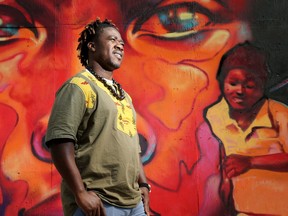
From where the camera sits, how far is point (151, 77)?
15.2ft

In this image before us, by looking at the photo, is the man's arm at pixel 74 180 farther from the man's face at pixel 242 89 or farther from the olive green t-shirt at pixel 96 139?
the man's face at pixel 242 89

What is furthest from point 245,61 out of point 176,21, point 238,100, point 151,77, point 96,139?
point 96,139

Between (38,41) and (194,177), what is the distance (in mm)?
2036

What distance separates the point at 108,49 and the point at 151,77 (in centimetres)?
201

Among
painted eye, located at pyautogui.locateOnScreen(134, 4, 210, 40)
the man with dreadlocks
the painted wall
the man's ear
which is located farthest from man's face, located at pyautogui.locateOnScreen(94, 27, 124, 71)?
painted eye, located at pyautogui.locateOnScreen(134, 4, 210, 40)

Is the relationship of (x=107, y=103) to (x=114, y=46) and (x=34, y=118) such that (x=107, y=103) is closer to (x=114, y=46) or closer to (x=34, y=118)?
(x=114, y=46)

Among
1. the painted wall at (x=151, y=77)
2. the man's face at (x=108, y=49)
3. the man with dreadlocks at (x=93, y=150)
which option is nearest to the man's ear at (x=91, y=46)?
the man's face at (x=108, y=49)

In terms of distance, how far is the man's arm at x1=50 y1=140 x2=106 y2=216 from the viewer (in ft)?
7.11

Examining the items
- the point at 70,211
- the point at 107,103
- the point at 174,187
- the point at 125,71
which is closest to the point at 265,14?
the point at 125,71

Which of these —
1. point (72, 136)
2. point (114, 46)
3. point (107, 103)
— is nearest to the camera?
point (72, 136)

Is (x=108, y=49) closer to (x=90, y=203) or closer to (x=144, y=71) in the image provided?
(x=90, y=203)

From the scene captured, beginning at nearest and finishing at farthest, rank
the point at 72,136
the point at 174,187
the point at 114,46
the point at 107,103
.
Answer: the point at 72,136 → the point at 107,103 → the point at 114,46 → the point at 174,187

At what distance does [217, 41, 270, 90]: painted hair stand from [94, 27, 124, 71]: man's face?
2128mm

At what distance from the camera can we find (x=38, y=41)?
4.69 m
